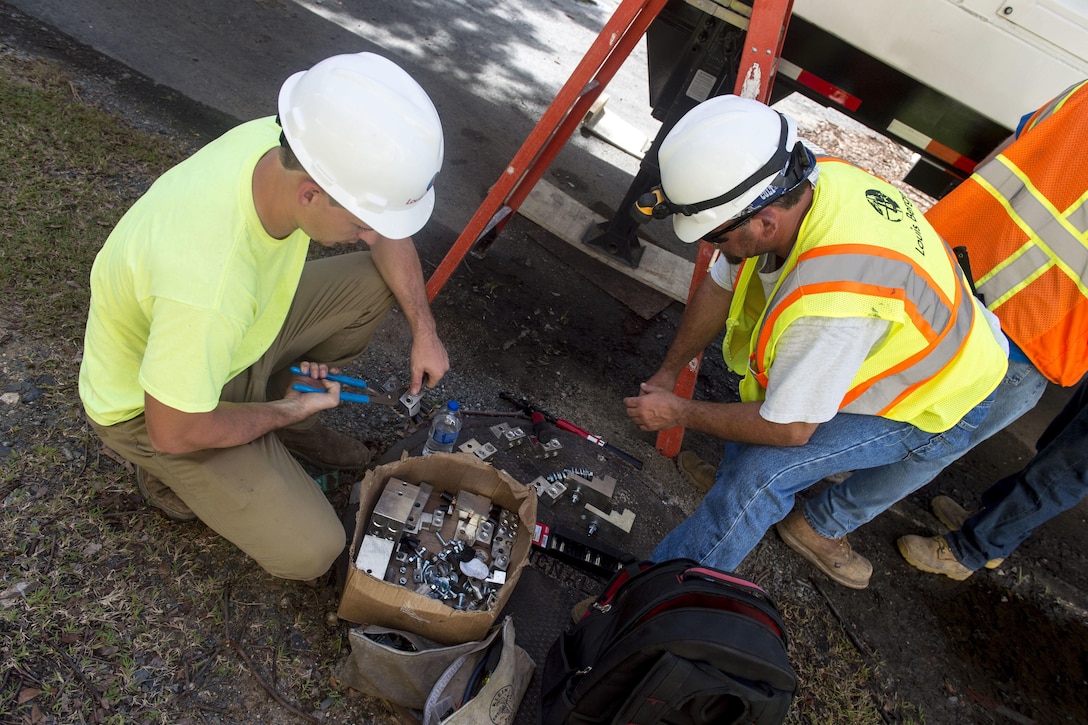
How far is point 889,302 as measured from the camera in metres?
1.84

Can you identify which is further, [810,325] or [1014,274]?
[1014,274]

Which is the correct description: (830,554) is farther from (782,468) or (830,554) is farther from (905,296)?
(905,296)

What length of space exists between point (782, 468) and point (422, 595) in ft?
4.07

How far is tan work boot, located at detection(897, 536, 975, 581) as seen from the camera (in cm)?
313

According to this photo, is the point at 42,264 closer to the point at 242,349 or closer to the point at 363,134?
the point at 242,349

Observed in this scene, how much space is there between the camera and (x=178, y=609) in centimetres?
205

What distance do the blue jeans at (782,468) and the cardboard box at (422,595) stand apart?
2.03ft

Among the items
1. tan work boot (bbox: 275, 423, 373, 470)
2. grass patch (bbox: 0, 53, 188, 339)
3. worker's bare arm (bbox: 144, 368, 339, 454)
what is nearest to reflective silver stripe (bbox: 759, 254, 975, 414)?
worker's bare arm (bbox: 144, 368, 339, 454)

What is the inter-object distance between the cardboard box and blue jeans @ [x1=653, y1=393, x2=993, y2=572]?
0.62 m

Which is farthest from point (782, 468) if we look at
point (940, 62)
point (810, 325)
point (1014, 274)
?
point (940, 62)

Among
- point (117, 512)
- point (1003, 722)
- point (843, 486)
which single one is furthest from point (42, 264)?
point (1003, 722)

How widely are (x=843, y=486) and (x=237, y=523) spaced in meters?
2.34

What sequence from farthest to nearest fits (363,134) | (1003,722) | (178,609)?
(1003,722) < (178,609) < (363,134)

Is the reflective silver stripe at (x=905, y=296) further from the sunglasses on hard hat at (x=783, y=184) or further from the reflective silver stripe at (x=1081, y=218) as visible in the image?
the reflective silver stripe at (x=1081, y=218)
